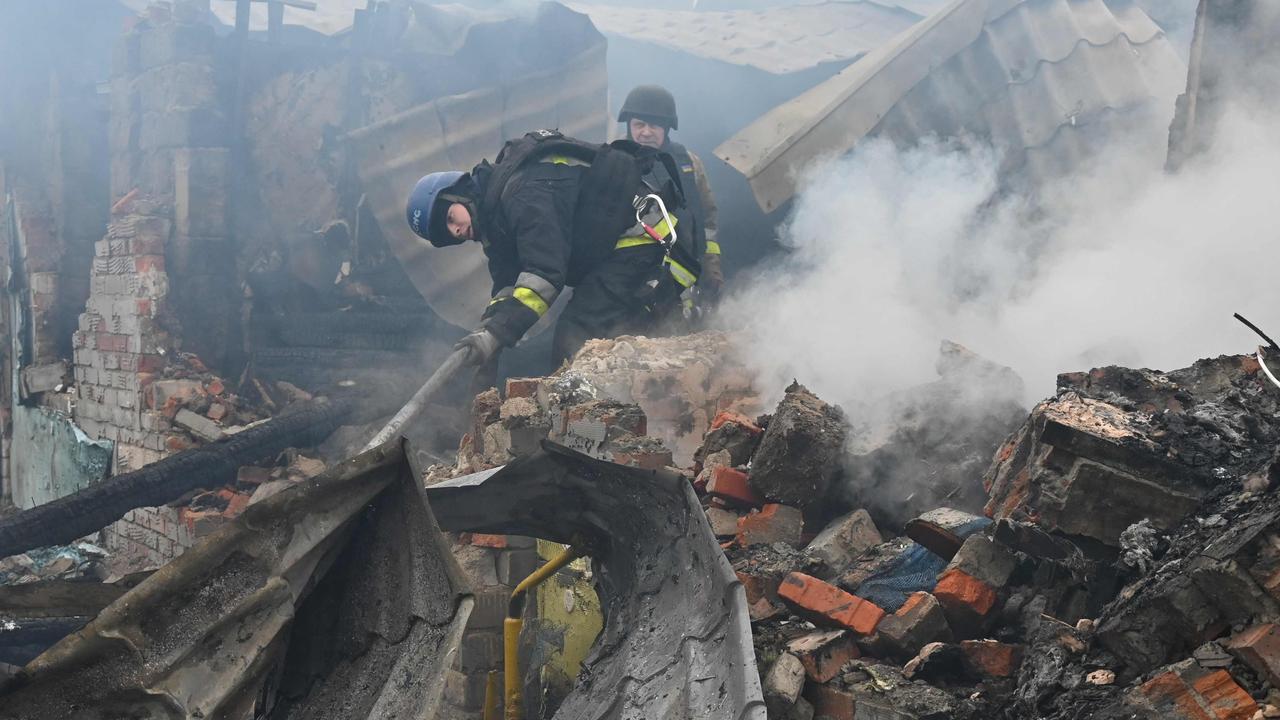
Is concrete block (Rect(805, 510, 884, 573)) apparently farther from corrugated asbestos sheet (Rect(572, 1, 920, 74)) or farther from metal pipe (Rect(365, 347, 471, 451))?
corrugated asbestos sheet (Rect(572, 1, 920, 74))

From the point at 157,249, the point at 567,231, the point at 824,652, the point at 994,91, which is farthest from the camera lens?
the point at 994,91

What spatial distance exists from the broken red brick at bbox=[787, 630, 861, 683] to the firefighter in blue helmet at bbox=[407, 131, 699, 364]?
2.70m

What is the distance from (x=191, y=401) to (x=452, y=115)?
302 centimetres

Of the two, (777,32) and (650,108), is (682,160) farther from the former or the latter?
(777,32)

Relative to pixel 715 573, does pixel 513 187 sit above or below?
above

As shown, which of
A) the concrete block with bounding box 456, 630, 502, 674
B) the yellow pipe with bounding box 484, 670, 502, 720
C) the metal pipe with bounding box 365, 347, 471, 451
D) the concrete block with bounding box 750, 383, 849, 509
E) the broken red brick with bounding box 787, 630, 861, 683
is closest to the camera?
the broken red brick with bounding box 787, 630, 861, 683

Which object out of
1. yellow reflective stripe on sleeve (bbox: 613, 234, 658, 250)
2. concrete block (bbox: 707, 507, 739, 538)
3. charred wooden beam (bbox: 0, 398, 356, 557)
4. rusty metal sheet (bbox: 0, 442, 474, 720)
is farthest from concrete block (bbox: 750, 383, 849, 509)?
charred wooden beam (bbox: 0, 398, 356, 557)

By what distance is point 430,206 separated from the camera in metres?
5.32

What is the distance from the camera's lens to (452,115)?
7.80 meters

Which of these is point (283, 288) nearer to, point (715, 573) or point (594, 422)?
point (594, 422)

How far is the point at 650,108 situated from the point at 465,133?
1829mm

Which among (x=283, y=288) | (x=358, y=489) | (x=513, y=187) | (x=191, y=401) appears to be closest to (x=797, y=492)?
(x=358, y=489)

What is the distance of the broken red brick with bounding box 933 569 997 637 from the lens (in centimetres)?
266

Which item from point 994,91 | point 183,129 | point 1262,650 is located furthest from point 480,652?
point 994,91
